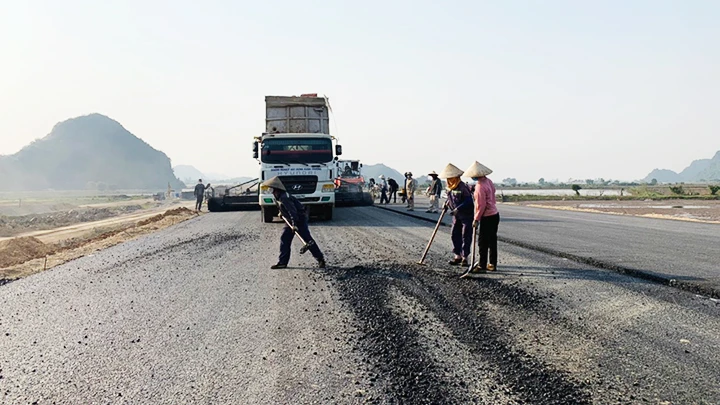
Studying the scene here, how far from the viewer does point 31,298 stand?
754cm

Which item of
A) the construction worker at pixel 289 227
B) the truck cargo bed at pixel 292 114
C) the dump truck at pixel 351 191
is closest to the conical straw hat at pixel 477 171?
the construction worker at pixel 289 227

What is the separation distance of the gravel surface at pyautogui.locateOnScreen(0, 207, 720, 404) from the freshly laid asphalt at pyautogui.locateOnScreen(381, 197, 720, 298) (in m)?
0.59

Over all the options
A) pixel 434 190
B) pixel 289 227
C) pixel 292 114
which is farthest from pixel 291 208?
pixel 434 190

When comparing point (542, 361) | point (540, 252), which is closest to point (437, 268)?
point (540, 252)

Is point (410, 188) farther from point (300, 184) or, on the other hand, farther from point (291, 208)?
point (291, 208)

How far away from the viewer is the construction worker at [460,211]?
9258 millimetres

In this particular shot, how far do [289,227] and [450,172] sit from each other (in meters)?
2.95

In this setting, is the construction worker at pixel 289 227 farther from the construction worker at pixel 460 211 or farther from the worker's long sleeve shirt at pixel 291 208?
the construction worker at pixel 460 211

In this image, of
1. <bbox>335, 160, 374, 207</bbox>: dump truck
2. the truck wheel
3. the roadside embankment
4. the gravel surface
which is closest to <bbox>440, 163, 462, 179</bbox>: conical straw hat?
the gravel surface

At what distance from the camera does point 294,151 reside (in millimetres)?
17281

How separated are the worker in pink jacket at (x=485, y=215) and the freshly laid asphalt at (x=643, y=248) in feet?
6.52

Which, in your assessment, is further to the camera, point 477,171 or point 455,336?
point 477,171

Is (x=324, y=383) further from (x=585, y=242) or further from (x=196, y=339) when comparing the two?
(x=585, y=242)

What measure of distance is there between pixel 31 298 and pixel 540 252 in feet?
28.8
